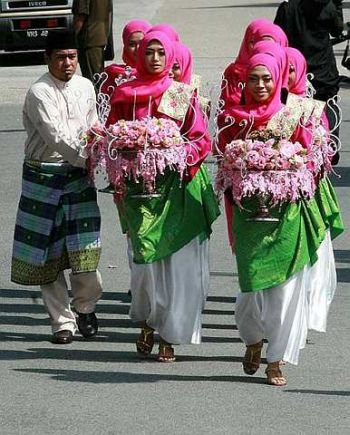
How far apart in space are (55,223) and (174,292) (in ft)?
2.84

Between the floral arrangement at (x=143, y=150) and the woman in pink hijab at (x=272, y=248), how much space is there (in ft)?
1.28

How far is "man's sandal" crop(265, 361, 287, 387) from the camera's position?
7945 mm

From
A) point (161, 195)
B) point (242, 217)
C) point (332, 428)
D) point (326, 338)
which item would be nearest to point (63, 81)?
point (161, 195)

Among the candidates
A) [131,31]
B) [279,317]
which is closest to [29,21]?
[131,31]

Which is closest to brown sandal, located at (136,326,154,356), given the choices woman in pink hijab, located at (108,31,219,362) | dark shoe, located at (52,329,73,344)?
woman in pink hijab, located at (108,31,219,362)

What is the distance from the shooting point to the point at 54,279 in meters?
9.00

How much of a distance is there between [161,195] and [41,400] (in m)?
1.41

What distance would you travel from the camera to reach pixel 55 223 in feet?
29.3

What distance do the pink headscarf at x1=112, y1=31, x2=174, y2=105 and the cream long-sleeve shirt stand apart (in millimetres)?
394

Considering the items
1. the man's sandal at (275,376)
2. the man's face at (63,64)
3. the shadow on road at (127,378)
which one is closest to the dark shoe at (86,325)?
the shadow on road at (127,378)

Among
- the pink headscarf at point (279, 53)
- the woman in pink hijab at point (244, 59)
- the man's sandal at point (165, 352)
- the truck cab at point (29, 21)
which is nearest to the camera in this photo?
the pink headscarf at point (279, 53)

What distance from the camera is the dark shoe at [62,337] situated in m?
8.95

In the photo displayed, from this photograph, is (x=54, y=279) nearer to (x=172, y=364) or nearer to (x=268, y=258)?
(x=172, y=364)

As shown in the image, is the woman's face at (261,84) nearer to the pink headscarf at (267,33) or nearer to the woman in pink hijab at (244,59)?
the woman in pink hijab at (244,59)
